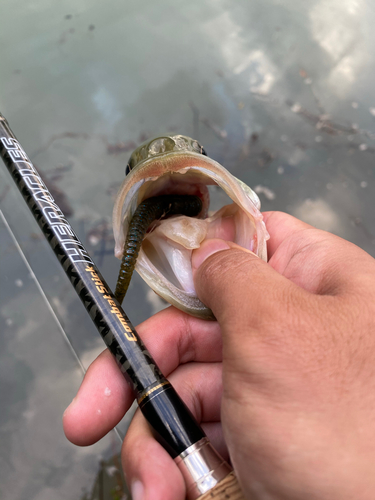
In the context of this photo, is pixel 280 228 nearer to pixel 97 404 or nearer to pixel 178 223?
pixel 178 223

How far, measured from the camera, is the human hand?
→ 0.40 metres

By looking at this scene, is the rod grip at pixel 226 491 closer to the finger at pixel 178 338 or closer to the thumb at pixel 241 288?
the thumb at pixel 241 288

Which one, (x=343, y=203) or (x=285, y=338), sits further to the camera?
(x=343, y=203)

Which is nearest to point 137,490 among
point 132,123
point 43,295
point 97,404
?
point 97,404

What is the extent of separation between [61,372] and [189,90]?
133cm

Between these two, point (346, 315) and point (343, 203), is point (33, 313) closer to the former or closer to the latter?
point (346, 315)

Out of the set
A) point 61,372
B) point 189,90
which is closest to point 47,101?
point 189,90

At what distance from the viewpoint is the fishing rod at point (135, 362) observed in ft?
1.65

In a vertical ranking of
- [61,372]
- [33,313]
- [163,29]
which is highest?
[163,29]

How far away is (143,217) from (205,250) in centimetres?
16

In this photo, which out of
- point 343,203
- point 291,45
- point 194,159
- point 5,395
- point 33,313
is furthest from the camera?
point 291,45

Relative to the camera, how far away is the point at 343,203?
1420 mm

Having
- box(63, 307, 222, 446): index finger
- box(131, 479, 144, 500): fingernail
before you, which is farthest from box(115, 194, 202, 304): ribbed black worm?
box(131, 479, 144, 500): fingernail

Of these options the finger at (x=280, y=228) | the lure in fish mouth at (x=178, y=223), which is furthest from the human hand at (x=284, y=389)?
the finger at (x=280, y=228)
